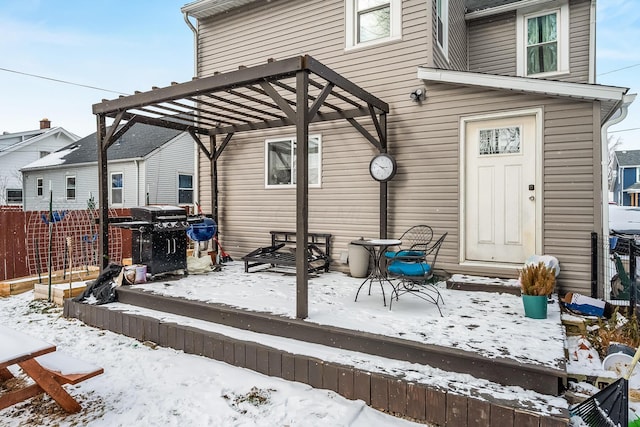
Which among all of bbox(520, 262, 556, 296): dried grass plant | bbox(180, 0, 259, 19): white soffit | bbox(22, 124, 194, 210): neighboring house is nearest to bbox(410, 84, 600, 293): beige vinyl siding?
bbox(520, 262, 556, 296): dried grass plant

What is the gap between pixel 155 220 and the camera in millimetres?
5102

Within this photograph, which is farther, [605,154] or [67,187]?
[67,187]

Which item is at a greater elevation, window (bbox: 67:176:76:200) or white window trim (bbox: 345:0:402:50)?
white window trim (bbox: 345:0:402:50)

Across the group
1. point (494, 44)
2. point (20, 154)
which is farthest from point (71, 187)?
point (494, 44)

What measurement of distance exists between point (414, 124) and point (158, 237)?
3856 mm

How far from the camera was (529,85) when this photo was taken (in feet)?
14.4

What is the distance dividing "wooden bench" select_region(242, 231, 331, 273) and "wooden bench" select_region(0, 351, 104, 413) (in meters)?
3.06

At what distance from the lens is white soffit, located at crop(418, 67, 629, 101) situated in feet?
13.3

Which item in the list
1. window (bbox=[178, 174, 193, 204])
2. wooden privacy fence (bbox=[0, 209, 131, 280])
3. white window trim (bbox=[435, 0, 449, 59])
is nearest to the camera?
white window trim (bbox=[435, 0, 449, 59])

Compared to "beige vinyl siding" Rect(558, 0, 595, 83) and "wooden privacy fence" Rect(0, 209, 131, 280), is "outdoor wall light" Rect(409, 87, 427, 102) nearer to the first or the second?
"beige vinyl siding" Rect(558, 0, 595, 83)

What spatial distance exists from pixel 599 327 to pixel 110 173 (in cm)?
1434

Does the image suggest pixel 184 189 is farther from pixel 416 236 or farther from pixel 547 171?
pixel 547 171

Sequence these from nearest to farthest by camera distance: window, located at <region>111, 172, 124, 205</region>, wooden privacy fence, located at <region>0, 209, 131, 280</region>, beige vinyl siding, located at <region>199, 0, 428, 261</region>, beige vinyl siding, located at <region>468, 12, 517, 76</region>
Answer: beige vinyl siding, located at <region>199, 0, 428, 261</region> < wooden privacy fence, located at <region>0, 209, 131, 280</region> < beige vinyl siding, located at <region>468, 12, 517, 76</region> < window, located at <region>111, 172, 124, 205</region>

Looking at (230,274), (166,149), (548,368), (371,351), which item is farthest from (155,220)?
(166,149)
